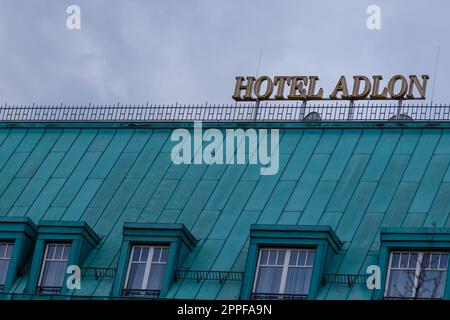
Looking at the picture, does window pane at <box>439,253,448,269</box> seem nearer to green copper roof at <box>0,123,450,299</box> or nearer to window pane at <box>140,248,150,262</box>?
green copper roof at <box>0,123,450,299</box>

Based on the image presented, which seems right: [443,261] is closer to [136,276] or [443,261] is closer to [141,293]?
[141,293]

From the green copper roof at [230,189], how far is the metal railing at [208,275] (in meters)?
0.31

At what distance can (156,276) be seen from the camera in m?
70.9

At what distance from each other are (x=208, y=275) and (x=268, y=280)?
8.73ft

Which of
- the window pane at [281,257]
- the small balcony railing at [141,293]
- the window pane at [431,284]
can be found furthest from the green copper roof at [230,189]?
the window pane at [431,284]

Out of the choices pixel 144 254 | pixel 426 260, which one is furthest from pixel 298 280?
pixel 144 254

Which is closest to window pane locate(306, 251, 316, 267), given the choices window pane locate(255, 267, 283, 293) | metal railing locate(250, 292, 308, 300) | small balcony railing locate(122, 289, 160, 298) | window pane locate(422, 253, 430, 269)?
window pane locate(255, 267, 283, 293)

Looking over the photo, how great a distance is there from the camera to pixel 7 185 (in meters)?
77.6

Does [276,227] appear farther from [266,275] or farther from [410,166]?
[410,166]

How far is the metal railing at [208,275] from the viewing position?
6994cm

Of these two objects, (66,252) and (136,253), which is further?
(66,252)

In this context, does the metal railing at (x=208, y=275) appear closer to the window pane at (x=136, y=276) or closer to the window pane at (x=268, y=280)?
the window pane at (x=268, y=280)

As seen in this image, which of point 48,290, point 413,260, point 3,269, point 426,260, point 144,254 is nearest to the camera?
point 426,260
